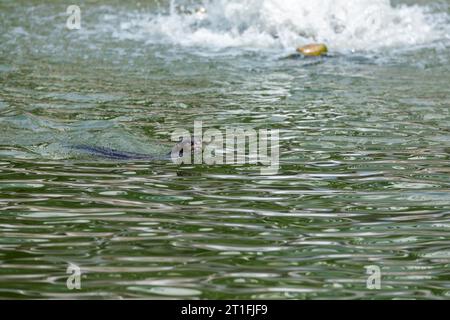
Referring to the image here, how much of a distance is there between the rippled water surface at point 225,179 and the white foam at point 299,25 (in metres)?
0.96

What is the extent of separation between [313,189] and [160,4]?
1188cm

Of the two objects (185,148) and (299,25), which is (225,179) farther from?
(299,25)

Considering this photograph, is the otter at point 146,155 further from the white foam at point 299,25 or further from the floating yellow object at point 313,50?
the white foam at point 299,25

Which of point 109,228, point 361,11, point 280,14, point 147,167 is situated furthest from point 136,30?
point 109,228

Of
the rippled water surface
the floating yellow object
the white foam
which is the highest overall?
the white foam

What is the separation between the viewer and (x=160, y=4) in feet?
59.6

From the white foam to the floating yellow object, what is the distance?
0.60 metres

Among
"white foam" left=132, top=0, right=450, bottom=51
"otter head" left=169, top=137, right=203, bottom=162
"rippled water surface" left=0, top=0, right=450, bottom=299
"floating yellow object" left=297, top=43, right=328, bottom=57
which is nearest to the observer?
"rippled water surface" left=0, top=0, right=450, bottom=299

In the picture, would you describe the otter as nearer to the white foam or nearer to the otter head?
the otter head

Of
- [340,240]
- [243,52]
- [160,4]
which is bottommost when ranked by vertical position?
[340,240]

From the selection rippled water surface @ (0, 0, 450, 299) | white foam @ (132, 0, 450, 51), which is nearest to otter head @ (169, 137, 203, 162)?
rippled water surface @ (0, 0, 450, 299)

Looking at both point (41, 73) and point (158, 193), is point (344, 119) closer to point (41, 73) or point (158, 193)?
point (158, 193)

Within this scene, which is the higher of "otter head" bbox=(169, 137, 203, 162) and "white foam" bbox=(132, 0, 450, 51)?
"white foam" bbox=(132, 0, 450, 51)

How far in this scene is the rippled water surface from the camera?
5176mm
